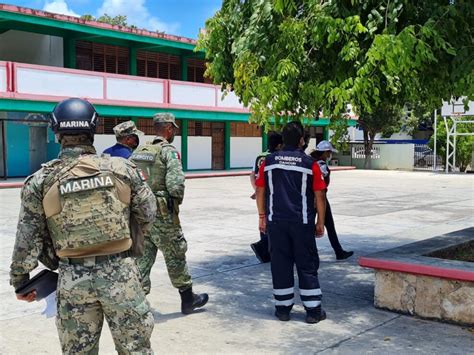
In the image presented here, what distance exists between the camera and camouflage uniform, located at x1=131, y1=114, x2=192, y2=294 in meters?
4.85

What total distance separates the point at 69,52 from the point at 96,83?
346cm

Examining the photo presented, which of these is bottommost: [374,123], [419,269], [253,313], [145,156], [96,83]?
[253,313]

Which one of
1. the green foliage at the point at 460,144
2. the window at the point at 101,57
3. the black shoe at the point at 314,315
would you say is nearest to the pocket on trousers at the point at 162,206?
the black shoe at the point at 314,315

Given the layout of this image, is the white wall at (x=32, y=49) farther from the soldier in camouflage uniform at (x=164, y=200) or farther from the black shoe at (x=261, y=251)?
the soldier in camouflage uniform at (x=164, y=200)

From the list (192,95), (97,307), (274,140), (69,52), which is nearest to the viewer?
(97,307)

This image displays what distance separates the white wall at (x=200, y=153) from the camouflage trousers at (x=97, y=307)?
24392 mm

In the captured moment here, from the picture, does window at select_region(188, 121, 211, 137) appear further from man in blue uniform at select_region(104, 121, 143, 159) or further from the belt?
the belt

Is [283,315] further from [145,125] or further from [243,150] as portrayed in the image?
[243,150]

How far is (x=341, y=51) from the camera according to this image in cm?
433

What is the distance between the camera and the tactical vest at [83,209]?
272 centimetres

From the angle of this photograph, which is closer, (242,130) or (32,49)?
(32,49)

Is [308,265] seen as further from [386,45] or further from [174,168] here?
[386,45]

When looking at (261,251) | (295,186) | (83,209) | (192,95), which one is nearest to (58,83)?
(192,95)

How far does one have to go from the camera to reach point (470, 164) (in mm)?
29578
